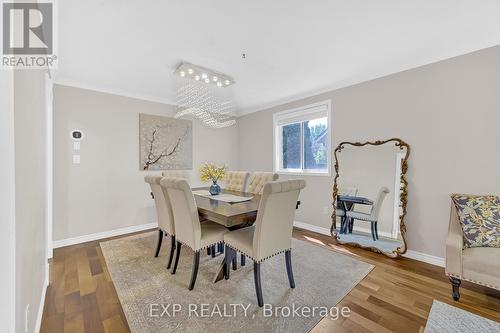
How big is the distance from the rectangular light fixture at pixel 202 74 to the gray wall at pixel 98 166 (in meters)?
1.51

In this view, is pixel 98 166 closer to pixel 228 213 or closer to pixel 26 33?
pixel 26 33

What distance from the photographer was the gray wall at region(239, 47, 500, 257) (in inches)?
85.5

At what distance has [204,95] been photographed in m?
3.65

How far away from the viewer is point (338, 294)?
1.95 metres

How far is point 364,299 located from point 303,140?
270 cm

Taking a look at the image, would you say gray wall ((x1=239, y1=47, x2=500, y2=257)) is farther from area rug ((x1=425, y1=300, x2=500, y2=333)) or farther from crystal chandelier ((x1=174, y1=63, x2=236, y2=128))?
crystal chandelier ((x1=174, y1=63, x2=236, y2=128))

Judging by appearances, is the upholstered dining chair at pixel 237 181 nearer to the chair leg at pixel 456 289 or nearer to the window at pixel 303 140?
the window at pixel 303 140

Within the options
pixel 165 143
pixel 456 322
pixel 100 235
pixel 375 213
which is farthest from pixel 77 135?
pixel 456 322

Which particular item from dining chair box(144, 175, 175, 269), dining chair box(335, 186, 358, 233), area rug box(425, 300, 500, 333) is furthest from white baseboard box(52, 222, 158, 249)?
area rug box(425, 300, 500, 333)

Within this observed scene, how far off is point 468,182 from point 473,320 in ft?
4.44

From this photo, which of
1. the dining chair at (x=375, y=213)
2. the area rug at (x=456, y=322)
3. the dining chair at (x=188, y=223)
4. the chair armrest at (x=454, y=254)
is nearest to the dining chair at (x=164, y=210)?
the dining chair at (x=188, y=223)

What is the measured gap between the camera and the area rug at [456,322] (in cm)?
153

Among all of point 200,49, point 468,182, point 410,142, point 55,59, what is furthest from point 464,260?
point 55,59

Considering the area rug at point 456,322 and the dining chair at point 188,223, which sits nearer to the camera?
the area rug at point 456,322
